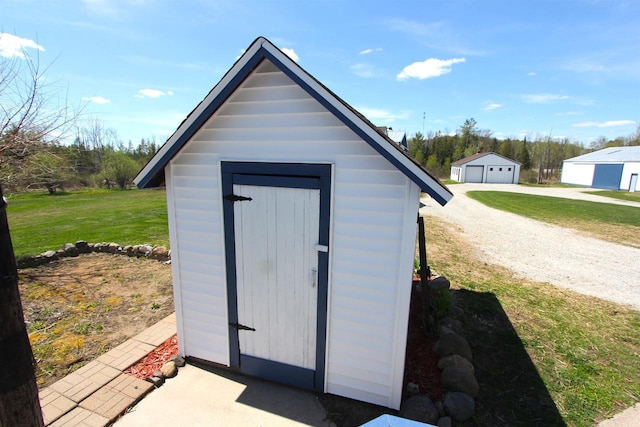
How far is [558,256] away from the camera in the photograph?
10.5m

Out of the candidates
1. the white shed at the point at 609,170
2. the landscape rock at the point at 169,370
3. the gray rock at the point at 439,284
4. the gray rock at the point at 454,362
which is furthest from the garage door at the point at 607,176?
the landscape rock at the point at 169,370

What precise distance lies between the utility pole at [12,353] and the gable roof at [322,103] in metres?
2.36

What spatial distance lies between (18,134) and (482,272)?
38.3 ft

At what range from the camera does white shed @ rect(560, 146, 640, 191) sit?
34719 millimetres

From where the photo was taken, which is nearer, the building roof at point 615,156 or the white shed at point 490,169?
the building roof at point 615,156

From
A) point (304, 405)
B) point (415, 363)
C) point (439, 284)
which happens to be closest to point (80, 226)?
point (304, 405)

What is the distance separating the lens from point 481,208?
787 inches

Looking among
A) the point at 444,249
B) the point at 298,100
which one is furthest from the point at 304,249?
the point at 444,249

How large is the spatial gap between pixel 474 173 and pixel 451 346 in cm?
4579

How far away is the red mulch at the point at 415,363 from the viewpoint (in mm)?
4102

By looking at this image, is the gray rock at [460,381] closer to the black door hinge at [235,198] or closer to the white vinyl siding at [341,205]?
the white vinyl siding at [341,205]

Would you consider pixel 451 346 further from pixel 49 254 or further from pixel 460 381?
pixel 49 254

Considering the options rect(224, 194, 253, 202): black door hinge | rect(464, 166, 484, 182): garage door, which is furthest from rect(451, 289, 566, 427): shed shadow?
rect(464, 166, 484, 182): garage door

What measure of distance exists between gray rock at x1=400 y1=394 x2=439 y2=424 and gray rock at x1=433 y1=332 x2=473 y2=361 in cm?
101
